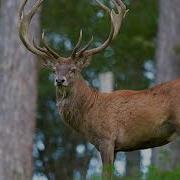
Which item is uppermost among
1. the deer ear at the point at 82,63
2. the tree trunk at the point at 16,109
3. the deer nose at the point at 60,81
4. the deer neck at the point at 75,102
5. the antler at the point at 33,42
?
the antler at the point at 33,42

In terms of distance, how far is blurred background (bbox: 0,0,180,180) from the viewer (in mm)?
16375

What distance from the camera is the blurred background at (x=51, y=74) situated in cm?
1638

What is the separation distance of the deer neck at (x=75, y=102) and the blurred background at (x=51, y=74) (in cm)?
233

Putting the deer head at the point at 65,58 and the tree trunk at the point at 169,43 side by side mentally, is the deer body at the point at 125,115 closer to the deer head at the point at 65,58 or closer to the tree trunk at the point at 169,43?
the deer head at the point at 65,58

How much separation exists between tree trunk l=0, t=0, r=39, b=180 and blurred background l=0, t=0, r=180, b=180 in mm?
18

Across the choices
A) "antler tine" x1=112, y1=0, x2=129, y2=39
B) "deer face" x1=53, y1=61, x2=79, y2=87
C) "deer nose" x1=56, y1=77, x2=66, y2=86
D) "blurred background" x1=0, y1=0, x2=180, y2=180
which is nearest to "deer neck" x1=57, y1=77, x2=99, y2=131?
"deer face" x1=53, y1=61, x2=79, y2=87

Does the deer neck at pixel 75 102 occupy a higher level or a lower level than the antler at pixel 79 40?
lower

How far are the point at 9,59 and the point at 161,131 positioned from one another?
286 inches

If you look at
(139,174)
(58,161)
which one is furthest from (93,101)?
(58,161)

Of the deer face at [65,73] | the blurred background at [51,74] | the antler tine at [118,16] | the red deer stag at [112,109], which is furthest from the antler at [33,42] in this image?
the blurred background at [51,74]

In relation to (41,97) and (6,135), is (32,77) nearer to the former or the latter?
(6,135)

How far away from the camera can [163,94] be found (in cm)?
977

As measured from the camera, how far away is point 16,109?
16.4 meters

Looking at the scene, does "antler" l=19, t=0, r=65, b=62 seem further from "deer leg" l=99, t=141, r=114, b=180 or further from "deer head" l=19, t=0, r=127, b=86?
"deer leg" l=99, t=141, r=114, b=180
